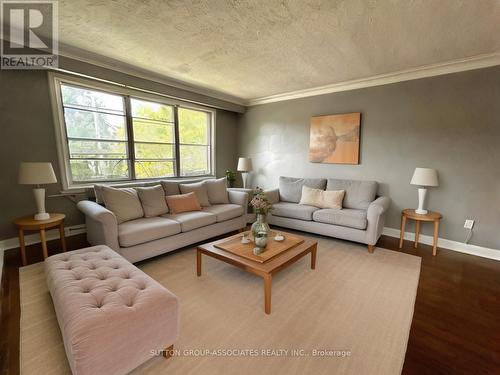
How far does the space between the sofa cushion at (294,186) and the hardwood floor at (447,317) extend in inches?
71.3

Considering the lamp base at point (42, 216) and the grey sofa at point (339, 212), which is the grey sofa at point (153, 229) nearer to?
the lamp base at point (42, 216)

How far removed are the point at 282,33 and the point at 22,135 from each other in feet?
11.0

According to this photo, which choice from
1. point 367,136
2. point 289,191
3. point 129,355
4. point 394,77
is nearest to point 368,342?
point 129,355

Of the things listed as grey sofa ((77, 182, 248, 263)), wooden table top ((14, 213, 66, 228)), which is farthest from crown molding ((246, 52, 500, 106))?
wooden table top ((14, 213, 66, 228))

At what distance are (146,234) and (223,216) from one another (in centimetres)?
114

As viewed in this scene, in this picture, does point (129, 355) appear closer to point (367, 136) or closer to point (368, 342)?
point (368, 342)

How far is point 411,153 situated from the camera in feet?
11.1

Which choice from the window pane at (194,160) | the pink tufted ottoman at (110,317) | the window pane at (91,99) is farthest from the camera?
the window pane at (194,160)

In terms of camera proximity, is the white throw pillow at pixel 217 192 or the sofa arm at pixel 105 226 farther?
the white throw pillow at pixel 217 192

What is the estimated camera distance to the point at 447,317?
1.82 meters

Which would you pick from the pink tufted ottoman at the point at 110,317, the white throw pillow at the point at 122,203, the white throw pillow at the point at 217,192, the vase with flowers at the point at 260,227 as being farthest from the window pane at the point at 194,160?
the pink tufted ottoman at the point at 110,317

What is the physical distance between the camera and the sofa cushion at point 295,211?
3.49 metres

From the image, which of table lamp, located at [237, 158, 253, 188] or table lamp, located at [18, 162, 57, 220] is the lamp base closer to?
table lamp, located at [18, 162, 57, 220]

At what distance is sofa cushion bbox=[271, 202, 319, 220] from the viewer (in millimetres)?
3492
